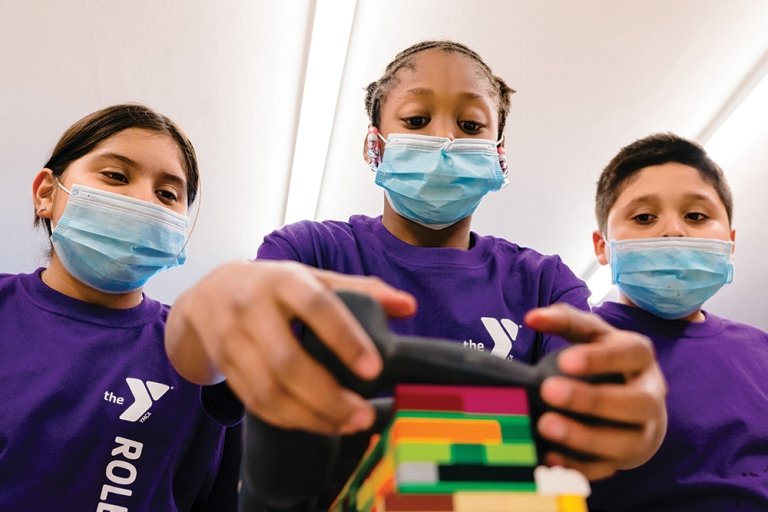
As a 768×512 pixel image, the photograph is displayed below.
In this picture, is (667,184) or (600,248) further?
(600,248)

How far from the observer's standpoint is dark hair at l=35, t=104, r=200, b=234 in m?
1.00

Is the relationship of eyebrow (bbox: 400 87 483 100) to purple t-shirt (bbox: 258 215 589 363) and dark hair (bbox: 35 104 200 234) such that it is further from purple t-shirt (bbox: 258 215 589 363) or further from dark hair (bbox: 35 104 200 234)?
dark hair (bbox: 35 104 200 234)

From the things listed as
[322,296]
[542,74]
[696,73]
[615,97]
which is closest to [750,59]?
[696,73]

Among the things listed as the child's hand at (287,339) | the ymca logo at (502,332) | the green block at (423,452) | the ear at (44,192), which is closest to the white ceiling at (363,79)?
the ear at (44,192)

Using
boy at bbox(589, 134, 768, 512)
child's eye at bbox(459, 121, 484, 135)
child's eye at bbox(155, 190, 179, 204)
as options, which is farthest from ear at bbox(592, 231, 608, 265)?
child's eye at bbox(155, 190, 179, 204)

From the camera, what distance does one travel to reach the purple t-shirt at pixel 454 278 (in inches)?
28.9

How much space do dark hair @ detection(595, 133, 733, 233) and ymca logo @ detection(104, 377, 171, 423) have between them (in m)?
0.89

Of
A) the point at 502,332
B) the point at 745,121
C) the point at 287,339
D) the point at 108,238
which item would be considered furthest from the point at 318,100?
the point at 287,339

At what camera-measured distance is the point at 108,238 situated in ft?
3.00

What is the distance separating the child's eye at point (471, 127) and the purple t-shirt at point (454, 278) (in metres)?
0.19

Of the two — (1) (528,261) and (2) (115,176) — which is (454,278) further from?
(2) (115,176)

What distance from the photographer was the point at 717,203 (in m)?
1.09

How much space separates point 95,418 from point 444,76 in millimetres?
710

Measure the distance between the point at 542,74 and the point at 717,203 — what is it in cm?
65
